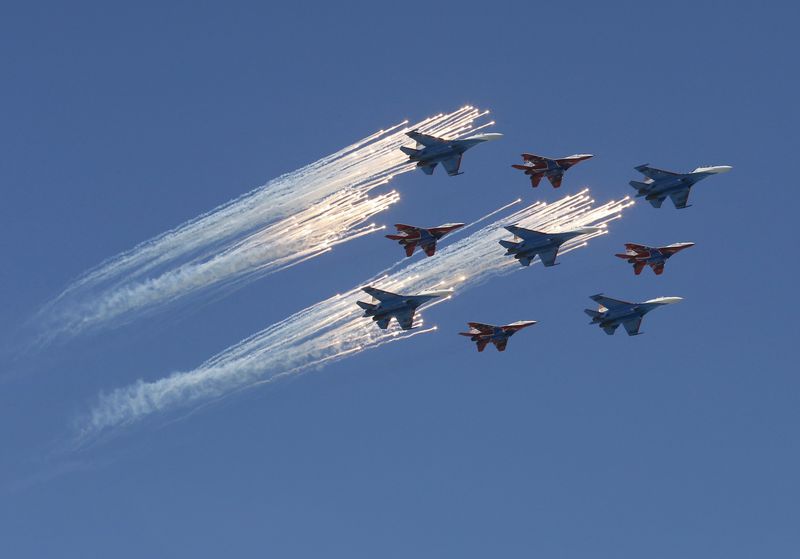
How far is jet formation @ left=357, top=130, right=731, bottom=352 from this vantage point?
164 m

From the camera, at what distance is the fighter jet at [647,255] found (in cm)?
17050

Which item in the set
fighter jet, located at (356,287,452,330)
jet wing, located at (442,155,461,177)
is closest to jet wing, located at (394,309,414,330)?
fighter jet, located at (356,287,452,330)

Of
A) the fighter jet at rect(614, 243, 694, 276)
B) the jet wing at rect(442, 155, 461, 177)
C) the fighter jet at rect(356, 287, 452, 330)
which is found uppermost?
the jet wing at rect(442, 155, 461, 177)

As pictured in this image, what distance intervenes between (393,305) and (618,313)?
76.4ft

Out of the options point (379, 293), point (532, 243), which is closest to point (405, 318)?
point (379, 293)

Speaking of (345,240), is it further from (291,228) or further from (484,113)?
(484,113)

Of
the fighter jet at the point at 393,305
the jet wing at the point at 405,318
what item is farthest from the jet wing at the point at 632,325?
the jet wing at the point at 405,318

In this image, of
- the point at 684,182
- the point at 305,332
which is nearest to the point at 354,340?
the point at 305,332

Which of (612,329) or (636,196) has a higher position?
(636,196)

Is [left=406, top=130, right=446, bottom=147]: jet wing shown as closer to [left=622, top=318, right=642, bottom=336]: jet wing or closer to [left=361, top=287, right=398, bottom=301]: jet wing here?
[left=361, top=287, right=398, bottom=301]: jet wing

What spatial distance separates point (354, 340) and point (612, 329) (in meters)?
26.5

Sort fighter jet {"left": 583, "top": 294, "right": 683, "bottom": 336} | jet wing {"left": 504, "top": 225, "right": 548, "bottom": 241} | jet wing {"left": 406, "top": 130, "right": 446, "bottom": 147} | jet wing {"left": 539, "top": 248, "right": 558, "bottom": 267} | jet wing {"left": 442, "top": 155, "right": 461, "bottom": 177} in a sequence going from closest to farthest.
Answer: jet wing {"left": 406, "top": 130, "right": 446, "bottom": 147} < jet wing {"left": 504, "top": 225, "right": 548, "bottom": 241} < jet wing {"left": 442, "top": 155, "right": 461, "bottom": 177} < jet wing {"left": 539, "top": 248, "right": 558, "bottom": 267} < fighter jet {"left": 583, "top": 294, "right": 683, "bottom": 336}

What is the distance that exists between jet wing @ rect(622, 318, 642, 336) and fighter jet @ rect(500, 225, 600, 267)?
1093cm

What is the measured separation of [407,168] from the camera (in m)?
169
